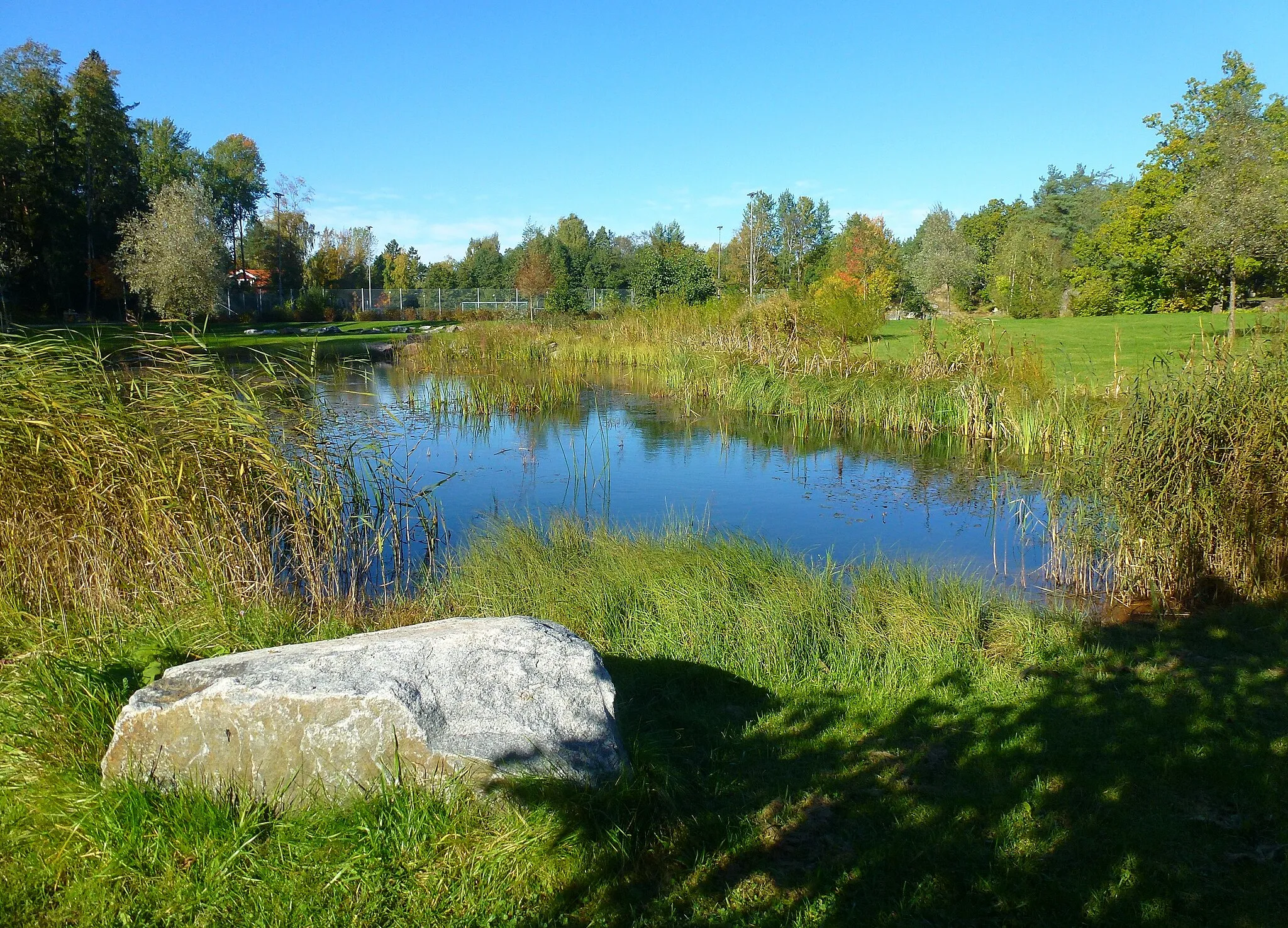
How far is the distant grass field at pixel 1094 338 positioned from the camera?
16125mm

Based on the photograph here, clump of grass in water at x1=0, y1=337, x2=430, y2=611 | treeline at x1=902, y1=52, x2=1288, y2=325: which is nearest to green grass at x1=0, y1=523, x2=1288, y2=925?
clump of grass in water at x1=0, y1=337, x2=430, y2=611

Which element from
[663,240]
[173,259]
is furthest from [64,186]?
[663,240]

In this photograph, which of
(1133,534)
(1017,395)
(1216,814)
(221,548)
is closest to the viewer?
(1216,814)

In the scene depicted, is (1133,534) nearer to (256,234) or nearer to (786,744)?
(786,744)

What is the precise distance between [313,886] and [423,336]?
2499 cm

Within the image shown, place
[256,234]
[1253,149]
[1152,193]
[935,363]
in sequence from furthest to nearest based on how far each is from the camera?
1. [256,234]
2. [1152,193]
3. [1253,149]
4. [935,363]

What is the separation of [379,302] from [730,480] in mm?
42253

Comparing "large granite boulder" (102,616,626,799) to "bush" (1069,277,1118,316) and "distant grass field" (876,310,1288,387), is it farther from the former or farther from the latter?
"bush" (1069,277,1118,316)

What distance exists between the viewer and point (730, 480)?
11453mm

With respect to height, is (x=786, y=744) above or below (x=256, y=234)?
below

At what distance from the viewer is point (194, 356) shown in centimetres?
638

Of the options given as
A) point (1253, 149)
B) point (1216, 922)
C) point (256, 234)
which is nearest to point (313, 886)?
point (1216, 922)

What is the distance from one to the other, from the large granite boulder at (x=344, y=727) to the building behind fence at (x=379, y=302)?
36.1 metres

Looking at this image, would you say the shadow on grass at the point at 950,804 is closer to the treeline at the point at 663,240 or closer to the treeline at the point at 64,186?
the treeline at the point at 663,240
